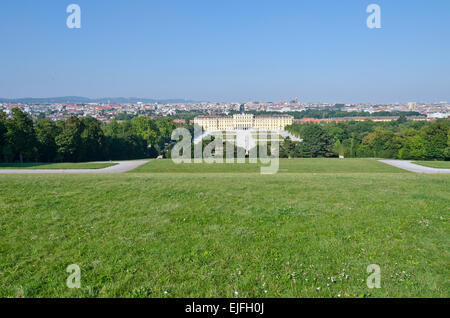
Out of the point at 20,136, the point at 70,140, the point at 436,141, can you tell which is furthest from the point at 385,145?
the point at 20,136

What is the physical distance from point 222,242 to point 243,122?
159m

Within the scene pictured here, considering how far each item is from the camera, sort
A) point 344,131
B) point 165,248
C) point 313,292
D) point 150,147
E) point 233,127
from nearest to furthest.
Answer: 1. point 313,292
2. point 165,248
3. point 150,147
4. point 344,131
5. point 233,127

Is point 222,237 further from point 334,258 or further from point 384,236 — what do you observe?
point 384,236

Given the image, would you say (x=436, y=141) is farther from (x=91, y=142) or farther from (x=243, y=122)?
(x=243, y=122)

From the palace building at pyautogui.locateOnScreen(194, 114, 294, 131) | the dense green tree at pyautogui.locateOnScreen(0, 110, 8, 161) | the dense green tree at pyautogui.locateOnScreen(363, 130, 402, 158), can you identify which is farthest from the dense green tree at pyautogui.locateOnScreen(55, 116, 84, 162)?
the palace building at pyautogui.locateOnScreen(194, 114, 294, 131)

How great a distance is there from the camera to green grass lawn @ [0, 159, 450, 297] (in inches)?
216

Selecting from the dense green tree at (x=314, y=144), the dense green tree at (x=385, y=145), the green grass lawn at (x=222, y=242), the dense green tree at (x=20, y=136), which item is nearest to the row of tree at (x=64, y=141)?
the dense green tree at (x=20, y=136)

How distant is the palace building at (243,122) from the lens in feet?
519

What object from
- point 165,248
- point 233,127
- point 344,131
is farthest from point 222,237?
point 233,127

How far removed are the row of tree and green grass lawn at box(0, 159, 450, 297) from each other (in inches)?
1121

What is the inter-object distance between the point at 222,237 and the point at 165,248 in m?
1.40

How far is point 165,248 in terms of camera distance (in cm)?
702

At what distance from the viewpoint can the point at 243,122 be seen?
6496 inches

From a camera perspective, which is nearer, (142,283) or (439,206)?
(142,283)
